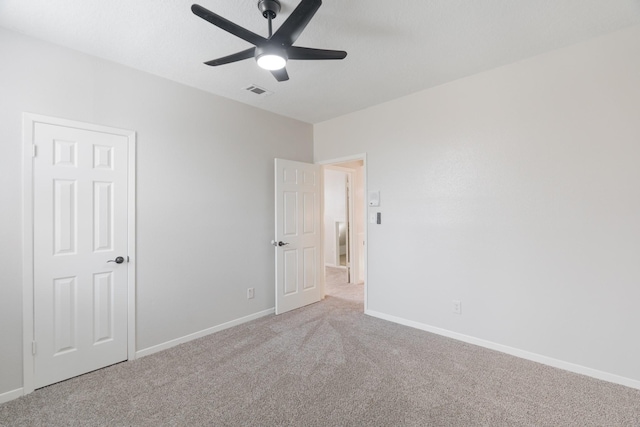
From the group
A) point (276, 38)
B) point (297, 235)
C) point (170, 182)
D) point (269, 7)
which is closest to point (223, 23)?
point (276, 38)

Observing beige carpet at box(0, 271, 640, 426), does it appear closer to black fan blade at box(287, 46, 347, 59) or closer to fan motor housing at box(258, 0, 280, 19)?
black fan blade at box(287, 46, 347, 59)

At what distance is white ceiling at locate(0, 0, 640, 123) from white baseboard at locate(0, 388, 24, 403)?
2646 mm

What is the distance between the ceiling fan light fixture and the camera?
1813 mm

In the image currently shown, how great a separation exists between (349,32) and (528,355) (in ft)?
10.3

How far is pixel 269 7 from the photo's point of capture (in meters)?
1.82

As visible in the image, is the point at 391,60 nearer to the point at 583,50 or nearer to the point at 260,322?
the point at 583,50

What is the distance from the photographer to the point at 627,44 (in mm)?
2152

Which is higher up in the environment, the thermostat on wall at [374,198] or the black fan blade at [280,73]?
the black fan blade at [280,73]

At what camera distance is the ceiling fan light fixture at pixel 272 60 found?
1813mm

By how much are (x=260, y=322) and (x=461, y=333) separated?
2.25 metres

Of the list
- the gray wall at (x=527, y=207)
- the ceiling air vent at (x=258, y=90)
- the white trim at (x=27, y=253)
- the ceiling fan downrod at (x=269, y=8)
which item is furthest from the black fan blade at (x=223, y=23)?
the gray wall at (x=527, y=207)

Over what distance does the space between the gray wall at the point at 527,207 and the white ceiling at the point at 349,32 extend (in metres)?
0.31

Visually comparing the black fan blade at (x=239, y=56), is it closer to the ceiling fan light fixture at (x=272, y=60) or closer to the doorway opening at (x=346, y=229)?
the ceiling fan light fixture at (x=272, y=60)

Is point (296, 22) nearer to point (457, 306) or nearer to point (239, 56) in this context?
point (239, 56)
